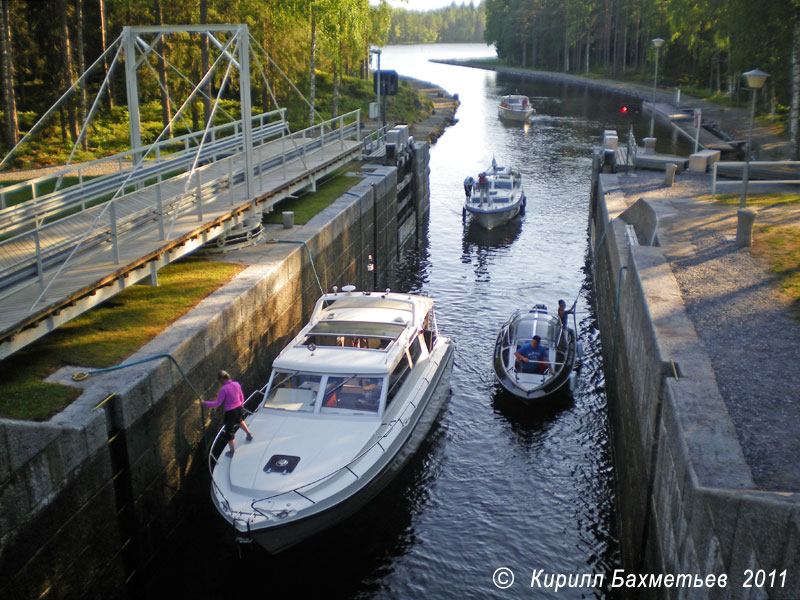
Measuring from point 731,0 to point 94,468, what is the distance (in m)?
39.9

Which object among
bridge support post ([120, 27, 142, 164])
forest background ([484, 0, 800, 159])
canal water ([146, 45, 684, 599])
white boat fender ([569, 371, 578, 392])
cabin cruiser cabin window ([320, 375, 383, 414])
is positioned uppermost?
forest background ([484, 0, 800, 159])

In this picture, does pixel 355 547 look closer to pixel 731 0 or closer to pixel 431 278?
pixel 431 278

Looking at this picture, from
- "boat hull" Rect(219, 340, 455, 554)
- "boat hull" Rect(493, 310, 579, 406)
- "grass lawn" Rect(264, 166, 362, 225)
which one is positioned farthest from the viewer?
"grass lawn" Rect(264, 166, 362, 225)

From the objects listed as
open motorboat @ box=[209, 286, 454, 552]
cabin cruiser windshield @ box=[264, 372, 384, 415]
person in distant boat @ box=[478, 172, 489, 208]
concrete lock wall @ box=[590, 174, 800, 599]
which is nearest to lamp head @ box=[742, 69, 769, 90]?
concrete lock wall @ box=[590, 174, 800, 599]

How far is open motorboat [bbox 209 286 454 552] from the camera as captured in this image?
12.4 m

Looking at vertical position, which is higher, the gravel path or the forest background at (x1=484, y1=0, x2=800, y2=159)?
the forest background at (x1=484, y1=0, x2=800, y2=159)

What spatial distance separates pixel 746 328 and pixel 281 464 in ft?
27.2

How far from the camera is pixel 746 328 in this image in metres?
13.4

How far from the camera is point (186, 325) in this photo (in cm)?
1434

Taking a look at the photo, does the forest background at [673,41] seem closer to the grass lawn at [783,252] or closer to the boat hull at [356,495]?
the grass lawn at [783,252]

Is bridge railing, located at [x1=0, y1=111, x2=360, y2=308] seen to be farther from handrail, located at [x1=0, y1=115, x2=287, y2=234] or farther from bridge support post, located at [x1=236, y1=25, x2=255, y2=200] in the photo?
bridge support post, located at [x1=236, y1=25, x2=255, y2=200]

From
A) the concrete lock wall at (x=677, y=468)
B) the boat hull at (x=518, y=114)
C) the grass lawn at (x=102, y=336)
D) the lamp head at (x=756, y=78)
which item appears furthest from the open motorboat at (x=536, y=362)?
the boat hull at (x=518, y=114)

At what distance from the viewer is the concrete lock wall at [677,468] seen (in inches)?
300

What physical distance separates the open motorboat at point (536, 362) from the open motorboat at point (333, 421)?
1846 mm
